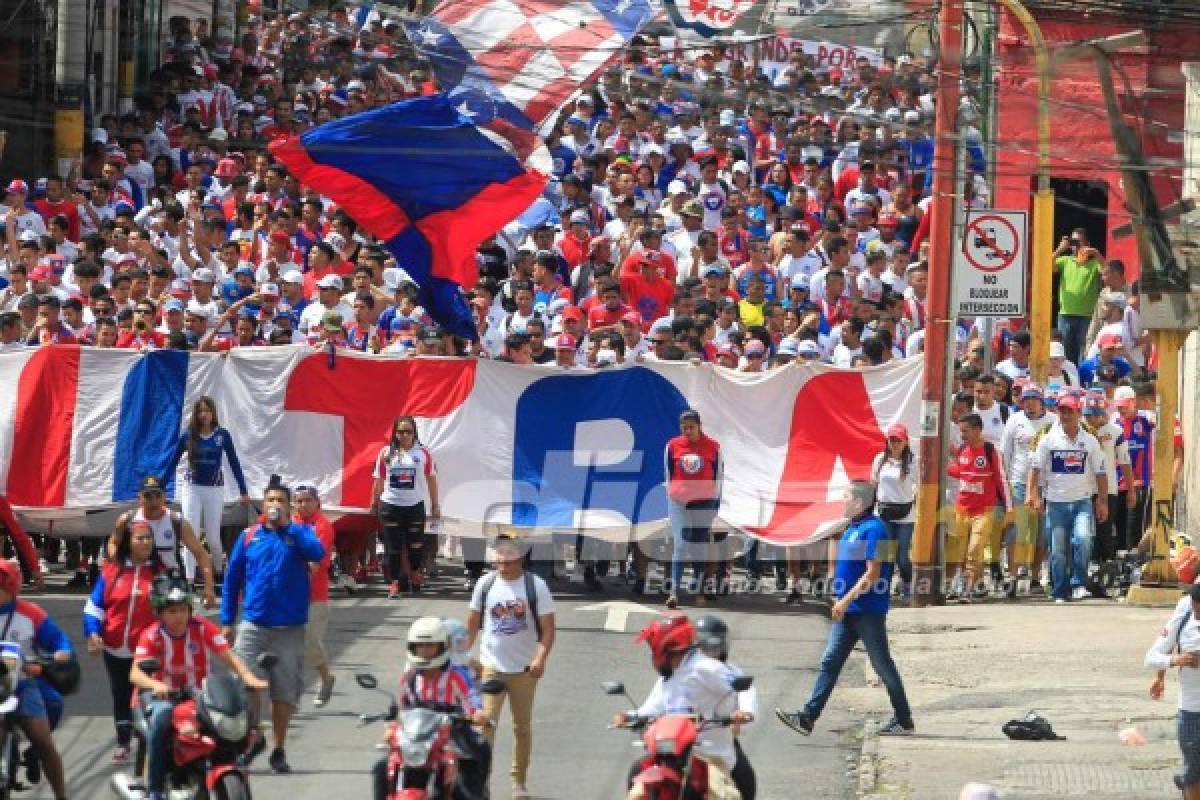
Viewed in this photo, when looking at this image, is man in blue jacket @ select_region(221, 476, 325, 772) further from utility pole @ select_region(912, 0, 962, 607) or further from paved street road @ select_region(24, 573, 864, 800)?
utility pole @ select_region(912, 0, 962, 607)

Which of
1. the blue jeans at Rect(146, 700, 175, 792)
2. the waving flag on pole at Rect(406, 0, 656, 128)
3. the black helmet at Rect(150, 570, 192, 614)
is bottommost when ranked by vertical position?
the blue jeans at Rect(146, 700, 175, 792)

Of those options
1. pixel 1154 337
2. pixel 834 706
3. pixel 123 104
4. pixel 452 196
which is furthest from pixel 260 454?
pixel 123 104

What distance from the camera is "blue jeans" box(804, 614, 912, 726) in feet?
52.3

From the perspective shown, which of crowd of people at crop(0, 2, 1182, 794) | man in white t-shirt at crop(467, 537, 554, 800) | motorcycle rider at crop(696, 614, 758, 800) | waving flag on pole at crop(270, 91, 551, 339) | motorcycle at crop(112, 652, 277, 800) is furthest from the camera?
waving flag on pole at crop(270, 91, 551, 339)

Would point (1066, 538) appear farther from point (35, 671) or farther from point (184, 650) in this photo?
point (35, 671)

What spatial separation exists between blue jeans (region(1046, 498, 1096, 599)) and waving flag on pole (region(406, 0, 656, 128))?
5.81 metres

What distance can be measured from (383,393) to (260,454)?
4.11 feet

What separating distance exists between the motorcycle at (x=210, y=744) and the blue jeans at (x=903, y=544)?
865 cm

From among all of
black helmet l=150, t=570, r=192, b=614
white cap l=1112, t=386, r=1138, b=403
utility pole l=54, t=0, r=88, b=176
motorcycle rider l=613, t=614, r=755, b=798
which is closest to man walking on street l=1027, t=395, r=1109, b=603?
white cap l=1112, t=386, r=1138, b=403

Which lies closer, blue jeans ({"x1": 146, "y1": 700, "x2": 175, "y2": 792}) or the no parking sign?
blue jeans ({"x1": 146, "y1": 700, "x2": 175, "y2": 792})

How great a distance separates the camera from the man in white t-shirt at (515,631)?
14336mm

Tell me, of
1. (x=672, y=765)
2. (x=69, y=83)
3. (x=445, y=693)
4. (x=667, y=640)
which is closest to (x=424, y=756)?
(x=445, y=693)

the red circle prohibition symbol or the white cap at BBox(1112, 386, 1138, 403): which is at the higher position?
the red circle prohibition symbol

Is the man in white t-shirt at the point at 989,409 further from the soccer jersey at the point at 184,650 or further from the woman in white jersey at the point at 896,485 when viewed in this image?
the soccer jersey at the point at 184,650
